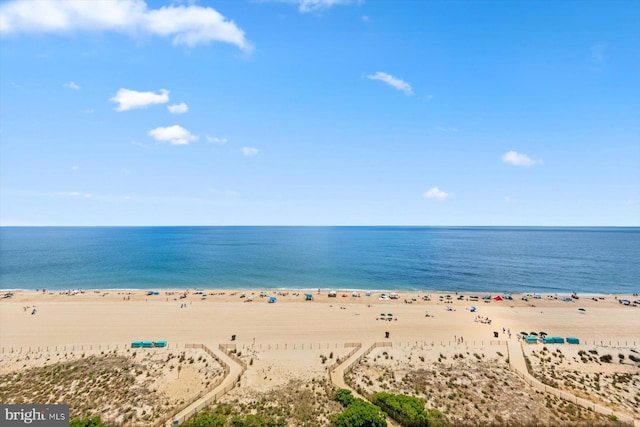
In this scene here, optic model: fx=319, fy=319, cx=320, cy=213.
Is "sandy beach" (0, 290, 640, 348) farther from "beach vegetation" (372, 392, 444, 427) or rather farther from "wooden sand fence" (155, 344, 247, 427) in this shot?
"beach vegetation" (372, 392, 444, 427)

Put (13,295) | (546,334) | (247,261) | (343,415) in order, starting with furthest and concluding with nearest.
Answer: (247,261)
(13,295)
(546,334)
(343,415)

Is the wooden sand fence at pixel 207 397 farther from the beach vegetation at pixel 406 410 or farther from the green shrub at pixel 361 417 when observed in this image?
the beach vegetation at pixel 406 410

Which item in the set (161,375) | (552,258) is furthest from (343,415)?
(552,258)

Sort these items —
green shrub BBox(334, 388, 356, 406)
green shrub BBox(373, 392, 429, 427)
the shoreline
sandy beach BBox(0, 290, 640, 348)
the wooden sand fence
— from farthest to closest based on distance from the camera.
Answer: the shoreline < sandy beach BBox(0, 290, 640, 348) < green shrub BBox(334, 388, 356, 406) < the wooden sand fence < green shrub BBox(373, 392, 429, 427)

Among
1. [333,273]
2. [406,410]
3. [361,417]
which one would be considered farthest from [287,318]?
[333,273]

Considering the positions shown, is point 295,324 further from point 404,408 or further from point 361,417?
point 361,417

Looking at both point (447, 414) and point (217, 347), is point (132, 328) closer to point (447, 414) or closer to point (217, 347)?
point (217, 347)

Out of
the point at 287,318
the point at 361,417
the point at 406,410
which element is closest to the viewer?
the point at 361,417

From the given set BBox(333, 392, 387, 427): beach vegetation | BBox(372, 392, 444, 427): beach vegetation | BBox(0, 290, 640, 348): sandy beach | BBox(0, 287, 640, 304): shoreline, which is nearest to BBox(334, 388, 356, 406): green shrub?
BBox(333, 392, 387, 427): beach vegetation
